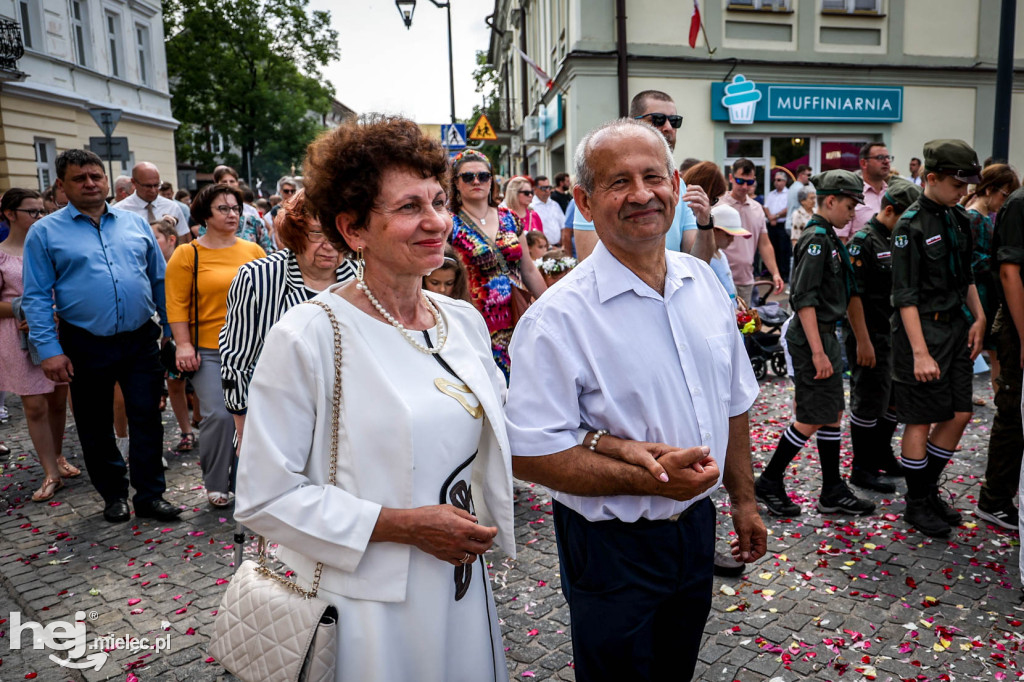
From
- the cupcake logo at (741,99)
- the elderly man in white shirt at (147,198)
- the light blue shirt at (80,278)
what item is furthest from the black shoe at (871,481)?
the cupcake logo at (741,99)

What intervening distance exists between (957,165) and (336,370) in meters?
3.96

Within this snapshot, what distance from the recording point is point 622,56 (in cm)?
1606

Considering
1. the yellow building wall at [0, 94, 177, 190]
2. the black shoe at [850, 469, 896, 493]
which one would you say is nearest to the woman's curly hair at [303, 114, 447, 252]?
the black shoe at [850, 469, 896, 493]

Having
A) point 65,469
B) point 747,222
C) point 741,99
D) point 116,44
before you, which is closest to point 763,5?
point 741,99

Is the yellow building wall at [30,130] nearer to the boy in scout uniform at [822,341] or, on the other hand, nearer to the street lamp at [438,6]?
the street lamp at [438,6]

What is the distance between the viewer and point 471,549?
193 centimetres

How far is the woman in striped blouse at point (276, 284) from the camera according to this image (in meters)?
3.75

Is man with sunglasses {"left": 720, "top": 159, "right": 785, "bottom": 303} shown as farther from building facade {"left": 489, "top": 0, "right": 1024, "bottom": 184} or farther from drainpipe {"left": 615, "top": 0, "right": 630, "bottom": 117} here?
building facade {"left": 489, "top": 0, "right": 1024, "bottom": 184}

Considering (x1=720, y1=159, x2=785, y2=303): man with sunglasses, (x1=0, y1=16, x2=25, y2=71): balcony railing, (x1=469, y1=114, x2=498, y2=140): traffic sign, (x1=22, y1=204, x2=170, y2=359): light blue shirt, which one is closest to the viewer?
(x1=22, y1=204, x2=170, y2=359): light blue shirt

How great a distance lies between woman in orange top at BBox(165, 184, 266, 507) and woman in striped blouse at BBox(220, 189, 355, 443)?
57.5 inches

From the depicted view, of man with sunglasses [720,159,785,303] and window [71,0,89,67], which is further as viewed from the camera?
window [71,0,89,67]

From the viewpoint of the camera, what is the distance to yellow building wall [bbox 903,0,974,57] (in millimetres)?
17516

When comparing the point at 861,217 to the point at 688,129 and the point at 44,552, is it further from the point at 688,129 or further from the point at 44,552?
the point at 688,129

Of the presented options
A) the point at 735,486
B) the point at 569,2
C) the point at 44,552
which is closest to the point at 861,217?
the point at 735,486
